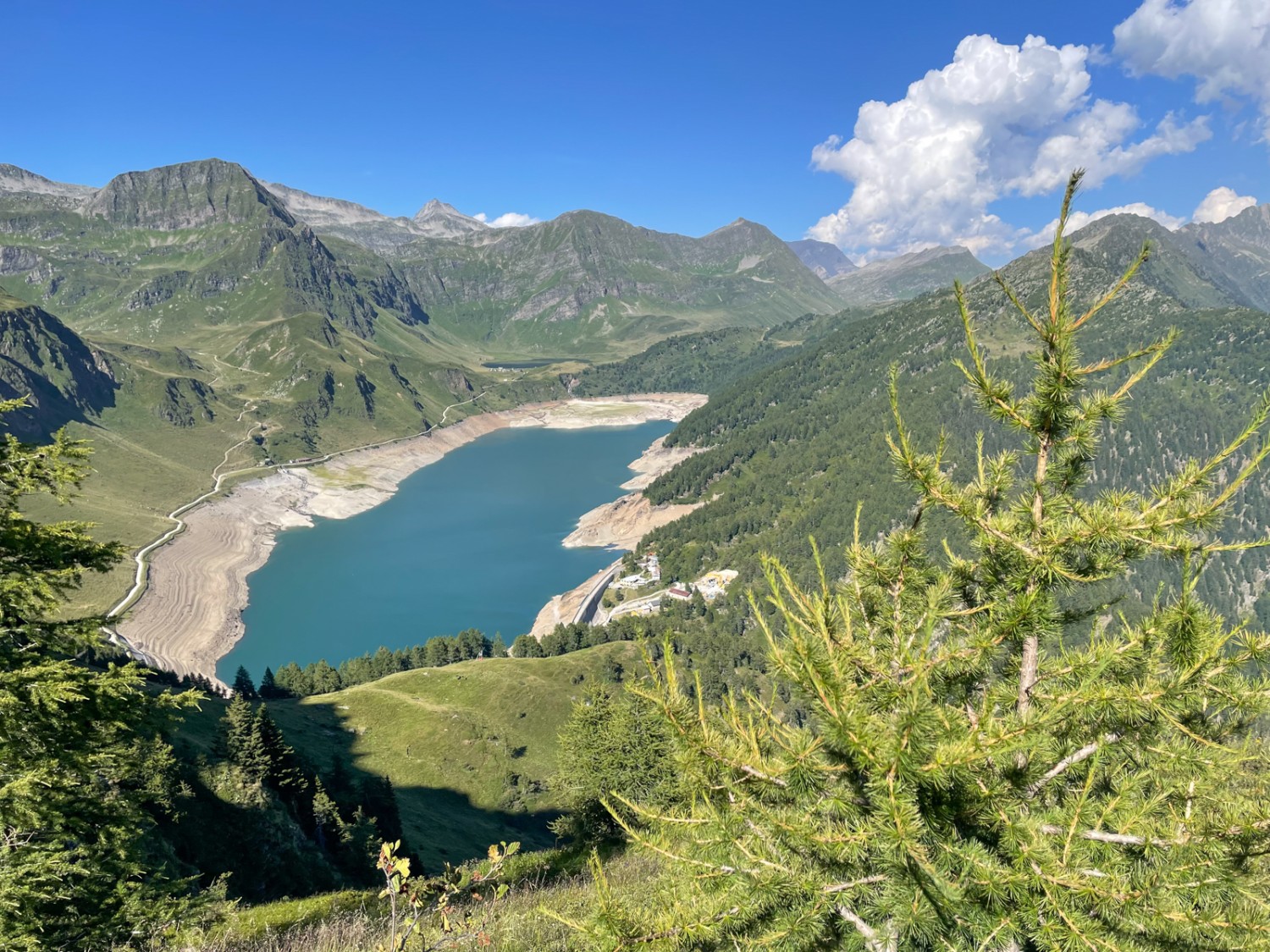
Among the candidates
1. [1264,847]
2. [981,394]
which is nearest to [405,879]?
[1264,847]

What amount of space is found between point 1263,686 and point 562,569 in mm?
142496

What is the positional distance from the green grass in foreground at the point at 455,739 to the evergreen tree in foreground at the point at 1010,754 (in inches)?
1773

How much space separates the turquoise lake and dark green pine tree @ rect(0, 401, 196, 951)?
107 meters

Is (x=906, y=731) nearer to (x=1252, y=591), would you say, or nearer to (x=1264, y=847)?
(x=1264, y=847)

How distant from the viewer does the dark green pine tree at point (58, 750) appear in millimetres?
8875

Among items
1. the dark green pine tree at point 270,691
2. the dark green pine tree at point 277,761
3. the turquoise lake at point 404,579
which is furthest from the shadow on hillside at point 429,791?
the turquoise lake at point 404,579

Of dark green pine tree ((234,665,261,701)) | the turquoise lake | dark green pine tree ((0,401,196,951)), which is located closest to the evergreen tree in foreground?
dark green pine tree ((0,401,196,951))

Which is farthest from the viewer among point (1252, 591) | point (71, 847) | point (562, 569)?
point (1252, 591)

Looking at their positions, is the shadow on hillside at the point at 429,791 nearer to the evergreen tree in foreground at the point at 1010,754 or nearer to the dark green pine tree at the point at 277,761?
the dark green pine tree at the point at 277,761

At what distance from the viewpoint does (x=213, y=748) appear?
124 ft

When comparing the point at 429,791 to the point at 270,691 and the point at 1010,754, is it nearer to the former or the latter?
the point at 270,691

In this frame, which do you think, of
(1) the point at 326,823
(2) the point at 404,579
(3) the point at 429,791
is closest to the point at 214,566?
(2) the point at 404,579

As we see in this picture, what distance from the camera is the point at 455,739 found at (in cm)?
6788

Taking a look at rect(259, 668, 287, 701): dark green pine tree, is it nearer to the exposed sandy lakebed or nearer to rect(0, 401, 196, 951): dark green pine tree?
the exposed sandy lakebed
